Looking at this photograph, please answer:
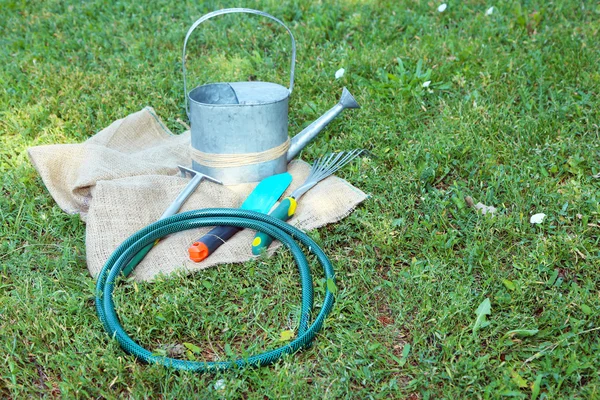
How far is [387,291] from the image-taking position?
2.15m

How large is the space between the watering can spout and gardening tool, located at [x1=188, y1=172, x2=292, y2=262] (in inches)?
5.9

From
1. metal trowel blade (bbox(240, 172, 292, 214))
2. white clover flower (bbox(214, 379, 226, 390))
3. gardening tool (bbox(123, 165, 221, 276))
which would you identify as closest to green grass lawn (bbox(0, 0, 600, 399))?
white clover flower (bbox(214, 379, 226, 390))

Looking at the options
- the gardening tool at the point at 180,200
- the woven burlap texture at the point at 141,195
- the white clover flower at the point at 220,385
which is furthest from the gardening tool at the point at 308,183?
the white clover flower at the point at 220,385

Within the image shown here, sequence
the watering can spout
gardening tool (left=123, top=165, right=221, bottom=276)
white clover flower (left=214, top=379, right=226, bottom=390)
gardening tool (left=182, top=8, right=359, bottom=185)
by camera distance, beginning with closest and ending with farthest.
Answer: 1. white clover flower (left=214, top=379, right=226, bottom=390)
2. gardening tool (left=123, top=165, right=221, bottom=276)
3. gardening tool (left=182, top=8, right=359, bottom=185)
4. the watering can spout

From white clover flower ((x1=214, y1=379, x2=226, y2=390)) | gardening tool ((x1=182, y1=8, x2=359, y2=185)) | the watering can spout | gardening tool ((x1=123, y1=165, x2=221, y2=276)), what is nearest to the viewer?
white clover flower ((x1=214, y1=379, x2=226, y2=390))

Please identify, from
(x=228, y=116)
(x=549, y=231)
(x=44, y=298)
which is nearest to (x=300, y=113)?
(x=228, y=116)

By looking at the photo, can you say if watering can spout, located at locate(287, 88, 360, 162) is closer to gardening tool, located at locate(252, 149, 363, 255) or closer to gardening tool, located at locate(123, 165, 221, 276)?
gardening tool, located at locate(252, 149, 363, 255)

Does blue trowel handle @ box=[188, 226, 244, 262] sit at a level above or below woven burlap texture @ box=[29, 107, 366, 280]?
above

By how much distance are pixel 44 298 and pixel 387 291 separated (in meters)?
1.21

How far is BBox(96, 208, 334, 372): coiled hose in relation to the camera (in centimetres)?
184

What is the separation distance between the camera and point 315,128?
2863mm

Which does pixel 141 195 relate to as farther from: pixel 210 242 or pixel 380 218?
pixel 380 218

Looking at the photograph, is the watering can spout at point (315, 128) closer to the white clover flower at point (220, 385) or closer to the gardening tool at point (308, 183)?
the gardening tool at point (308, 183)

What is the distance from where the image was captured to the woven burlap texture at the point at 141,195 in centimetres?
232
